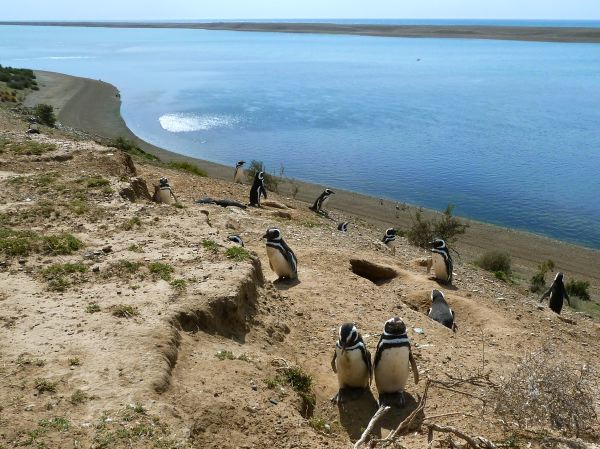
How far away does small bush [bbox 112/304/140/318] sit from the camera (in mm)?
7016

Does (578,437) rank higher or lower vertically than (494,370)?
higher

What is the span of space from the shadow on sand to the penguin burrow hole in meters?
5.35

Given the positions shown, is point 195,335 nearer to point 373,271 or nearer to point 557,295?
point 373,271

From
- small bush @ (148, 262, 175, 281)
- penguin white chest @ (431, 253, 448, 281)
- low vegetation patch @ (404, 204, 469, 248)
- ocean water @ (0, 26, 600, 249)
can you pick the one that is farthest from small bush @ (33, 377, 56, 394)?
ocean water @ (0, 26, 600, 249)

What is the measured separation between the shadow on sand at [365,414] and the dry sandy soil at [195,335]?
0.02 m

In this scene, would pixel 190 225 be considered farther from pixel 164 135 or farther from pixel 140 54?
pixel 140 54

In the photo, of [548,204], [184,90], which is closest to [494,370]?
[548,204]

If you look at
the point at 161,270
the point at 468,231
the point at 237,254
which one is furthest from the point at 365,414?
the point at 468,231

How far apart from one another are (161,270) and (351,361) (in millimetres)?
2814

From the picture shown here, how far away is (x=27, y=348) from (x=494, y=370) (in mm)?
5766

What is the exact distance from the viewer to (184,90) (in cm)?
6600

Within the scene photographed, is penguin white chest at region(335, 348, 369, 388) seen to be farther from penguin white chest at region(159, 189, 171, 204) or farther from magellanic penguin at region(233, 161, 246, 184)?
magellanic penguin at region(233, 161, 246, 184)

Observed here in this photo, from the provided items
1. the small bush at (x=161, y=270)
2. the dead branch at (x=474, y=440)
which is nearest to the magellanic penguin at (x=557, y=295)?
the small bush at (x=161, y=270)

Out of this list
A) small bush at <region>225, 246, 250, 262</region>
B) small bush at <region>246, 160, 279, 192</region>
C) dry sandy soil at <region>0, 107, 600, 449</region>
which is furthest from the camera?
small bush at <region>246, 160, 279, 192</region>
